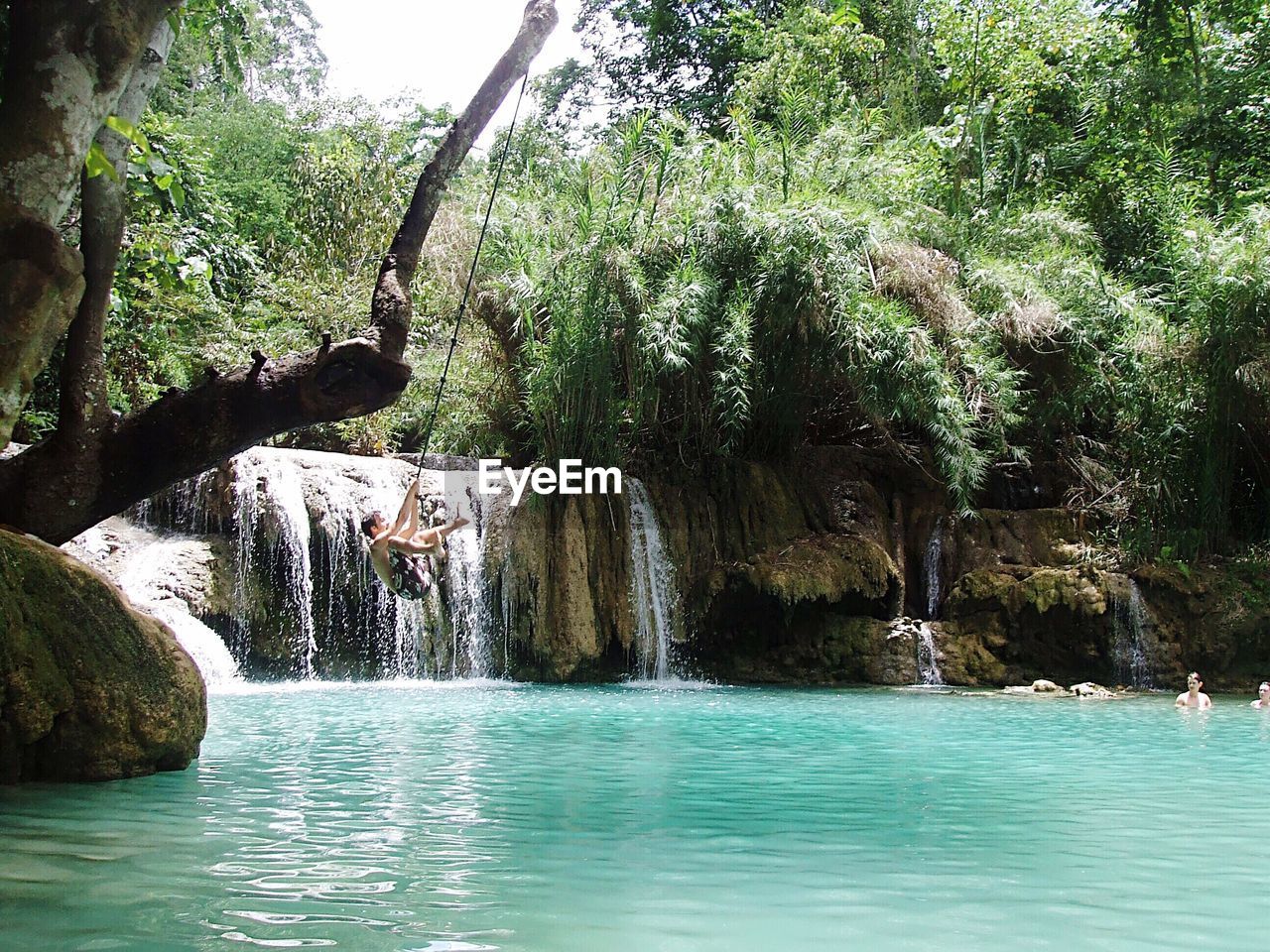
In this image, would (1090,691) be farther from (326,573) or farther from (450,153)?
(450,153)

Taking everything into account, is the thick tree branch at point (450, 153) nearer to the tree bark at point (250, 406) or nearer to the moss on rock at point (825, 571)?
the tree bark at point (250, 406)

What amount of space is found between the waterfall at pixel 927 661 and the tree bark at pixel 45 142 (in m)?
10.9

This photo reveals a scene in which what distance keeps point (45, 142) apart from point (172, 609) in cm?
773

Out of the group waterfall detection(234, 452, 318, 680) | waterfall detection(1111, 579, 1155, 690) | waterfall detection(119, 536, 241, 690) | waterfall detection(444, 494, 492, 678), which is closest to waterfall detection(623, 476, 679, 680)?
waterfall detection(444, 494, 492, 678)

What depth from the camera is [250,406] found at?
5.56 meters

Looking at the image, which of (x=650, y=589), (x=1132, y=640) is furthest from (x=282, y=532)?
(x=1132, y=640)

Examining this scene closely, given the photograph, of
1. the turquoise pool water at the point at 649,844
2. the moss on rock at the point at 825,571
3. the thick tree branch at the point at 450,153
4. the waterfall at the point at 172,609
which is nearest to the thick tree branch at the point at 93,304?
the thick tree branch at the point at 450,153

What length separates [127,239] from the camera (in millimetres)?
11188

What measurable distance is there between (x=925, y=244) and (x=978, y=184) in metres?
3.68

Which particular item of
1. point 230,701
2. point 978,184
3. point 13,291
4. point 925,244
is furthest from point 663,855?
point 978,184

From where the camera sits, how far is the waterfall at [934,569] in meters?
14.6

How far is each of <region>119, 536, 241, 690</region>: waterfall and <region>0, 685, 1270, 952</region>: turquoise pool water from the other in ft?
10.1

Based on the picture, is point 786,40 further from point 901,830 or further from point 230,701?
point 901,830

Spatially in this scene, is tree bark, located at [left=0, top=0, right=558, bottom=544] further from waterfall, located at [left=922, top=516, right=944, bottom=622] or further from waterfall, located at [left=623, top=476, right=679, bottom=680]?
waterfall, located at [left=922, top=516, right=944, bottom=622]
